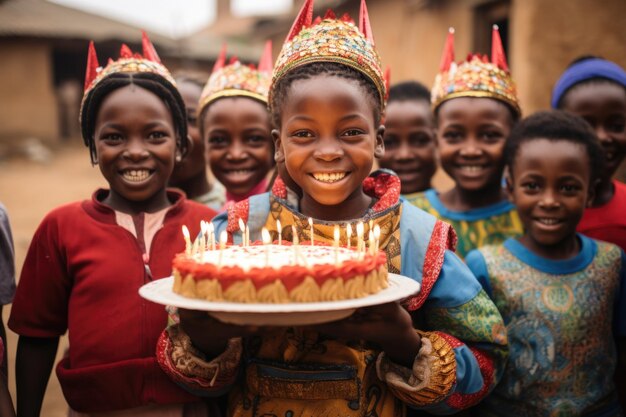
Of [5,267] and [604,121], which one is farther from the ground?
[604,121]

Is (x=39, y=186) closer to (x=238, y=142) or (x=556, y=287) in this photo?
(x=238, y=142)

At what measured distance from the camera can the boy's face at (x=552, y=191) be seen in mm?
2969

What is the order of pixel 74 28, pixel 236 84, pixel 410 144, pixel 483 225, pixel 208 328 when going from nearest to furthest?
pixel 208 328 < pixel 483 225 < pixel 236 84 < pixel 410 144 < pixel 74 28

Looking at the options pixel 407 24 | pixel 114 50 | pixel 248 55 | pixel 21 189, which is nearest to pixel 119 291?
pixel 407 24

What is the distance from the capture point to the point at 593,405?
2752 millimetres

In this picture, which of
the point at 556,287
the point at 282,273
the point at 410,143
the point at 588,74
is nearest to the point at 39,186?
the point at 410,143

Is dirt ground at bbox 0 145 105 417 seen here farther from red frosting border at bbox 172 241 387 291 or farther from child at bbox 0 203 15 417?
red frosting border at bbox 172 241 387 291

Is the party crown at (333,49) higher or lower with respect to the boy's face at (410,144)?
higher

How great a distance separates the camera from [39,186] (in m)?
16.4

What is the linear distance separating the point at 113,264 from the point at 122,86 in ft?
2.86

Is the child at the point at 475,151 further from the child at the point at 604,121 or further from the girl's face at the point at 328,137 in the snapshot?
the girl's face at the point at 328,137

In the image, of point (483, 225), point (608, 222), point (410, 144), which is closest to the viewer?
point (608, 222)

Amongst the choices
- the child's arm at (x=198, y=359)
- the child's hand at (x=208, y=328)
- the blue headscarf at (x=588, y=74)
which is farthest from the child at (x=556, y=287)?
the child's hand at (x=208, y=328)

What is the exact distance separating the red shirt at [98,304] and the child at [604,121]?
2318 mm
